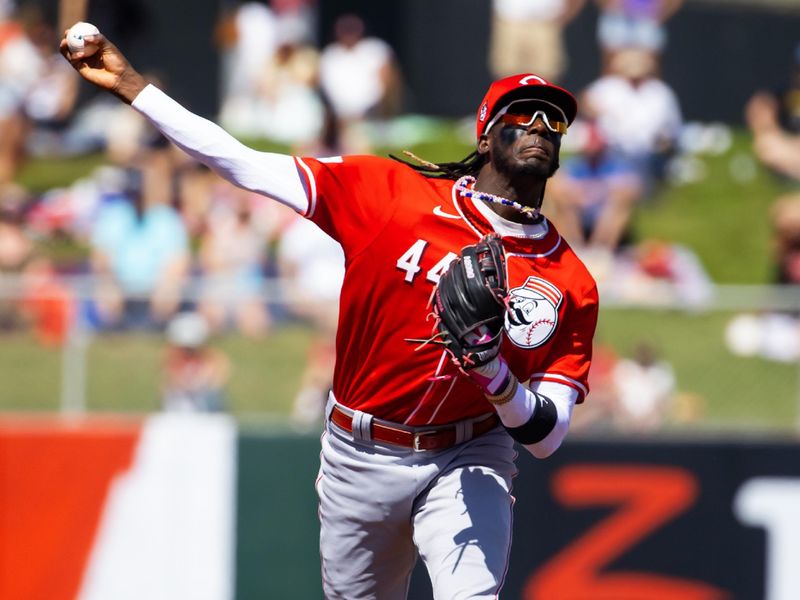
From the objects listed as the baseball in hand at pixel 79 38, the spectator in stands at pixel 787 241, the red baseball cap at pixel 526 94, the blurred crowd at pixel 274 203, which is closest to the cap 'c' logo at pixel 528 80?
the red baseball cap at pixel 526 94

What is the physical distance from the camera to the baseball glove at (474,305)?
445cm

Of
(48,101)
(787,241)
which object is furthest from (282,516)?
(48,101)

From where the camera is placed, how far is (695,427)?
927 cm

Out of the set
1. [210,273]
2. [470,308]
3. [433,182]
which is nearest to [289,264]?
[210,273]

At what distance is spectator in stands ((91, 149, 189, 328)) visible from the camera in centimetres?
912

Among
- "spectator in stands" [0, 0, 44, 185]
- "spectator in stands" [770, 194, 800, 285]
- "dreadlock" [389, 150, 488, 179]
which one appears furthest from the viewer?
"spectator in stands" [0, 0, 44, 185]

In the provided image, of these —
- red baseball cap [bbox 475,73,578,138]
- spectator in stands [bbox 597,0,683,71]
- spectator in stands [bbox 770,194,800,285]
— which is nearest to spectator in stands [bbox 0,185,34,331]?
red baseball cap [bbox 475,73,578,138]

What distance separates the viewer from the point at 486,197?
4.95 m

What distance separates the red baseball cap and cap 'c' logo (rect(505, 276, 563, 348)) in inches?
25.0

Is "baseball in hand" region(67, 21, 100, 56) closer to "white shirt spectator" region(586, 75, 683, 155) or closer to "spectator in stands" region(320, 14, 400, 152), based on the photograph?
"spectator in stands" region(320, 14, 400, 152)

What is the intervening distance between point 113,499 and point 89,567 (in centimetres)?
39

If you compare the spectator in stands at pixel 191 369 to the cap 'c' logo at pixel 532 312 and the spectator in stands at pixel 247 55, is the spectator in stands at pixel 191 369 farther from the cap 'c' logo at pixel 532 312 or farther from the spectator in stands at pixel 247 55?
the spectator in stands at pixel 247 55

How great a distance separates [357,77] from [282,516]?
6812 mm

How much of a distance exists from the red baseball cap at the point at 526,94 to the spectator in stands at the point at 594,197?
671 cm
